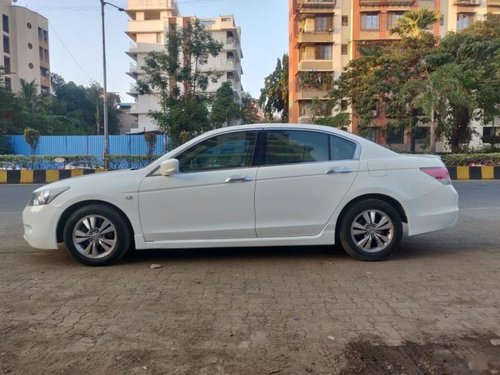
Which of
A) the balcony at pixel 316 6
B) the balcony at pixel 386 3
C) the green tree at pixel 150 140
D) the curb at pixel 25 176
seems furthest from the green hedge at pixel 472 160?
the balcony at pixel 316 6

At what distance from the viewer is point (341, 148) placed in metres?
5.68

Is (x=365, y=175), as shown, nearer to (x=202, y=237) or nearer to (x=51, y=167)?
(x=202, y=237)

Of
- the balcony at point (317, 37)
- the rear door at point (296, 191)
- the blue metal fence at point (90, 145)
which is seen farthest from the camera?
the balcony at point (317, 37)

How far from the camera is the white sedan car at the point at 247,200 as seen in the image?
Result: 536 centimetres

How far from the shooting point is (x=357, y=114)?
35.3 m

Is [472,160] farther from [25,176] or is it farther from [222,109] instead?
[25,176]

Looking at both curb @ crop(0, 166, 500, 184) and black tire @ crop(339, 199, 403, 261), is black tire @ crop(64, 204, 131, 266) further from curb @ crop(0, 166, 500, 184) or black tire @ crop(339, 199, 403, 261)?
curb @ crop(0, 166, 500, 184)

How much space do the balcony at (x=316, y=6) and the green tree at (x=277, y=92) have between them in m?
11.8

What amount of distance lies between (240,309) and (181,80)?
2261 centimetres

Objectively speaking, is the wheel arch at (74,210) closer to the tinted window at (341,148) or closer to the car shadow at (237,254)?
the car shadow at (237,254)

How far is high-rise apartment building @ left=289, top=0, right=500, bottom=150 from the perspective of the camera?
157 feet

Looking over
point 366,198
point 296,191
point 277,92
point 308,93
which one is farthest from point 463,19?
point 296,191

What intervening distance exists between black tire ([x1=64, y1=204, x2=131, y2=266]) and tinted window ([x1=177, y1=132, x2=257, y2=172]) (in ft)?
3.09

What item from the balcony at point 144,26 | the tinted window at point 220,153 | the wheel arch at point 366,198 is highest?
the balcony at point 144,26
